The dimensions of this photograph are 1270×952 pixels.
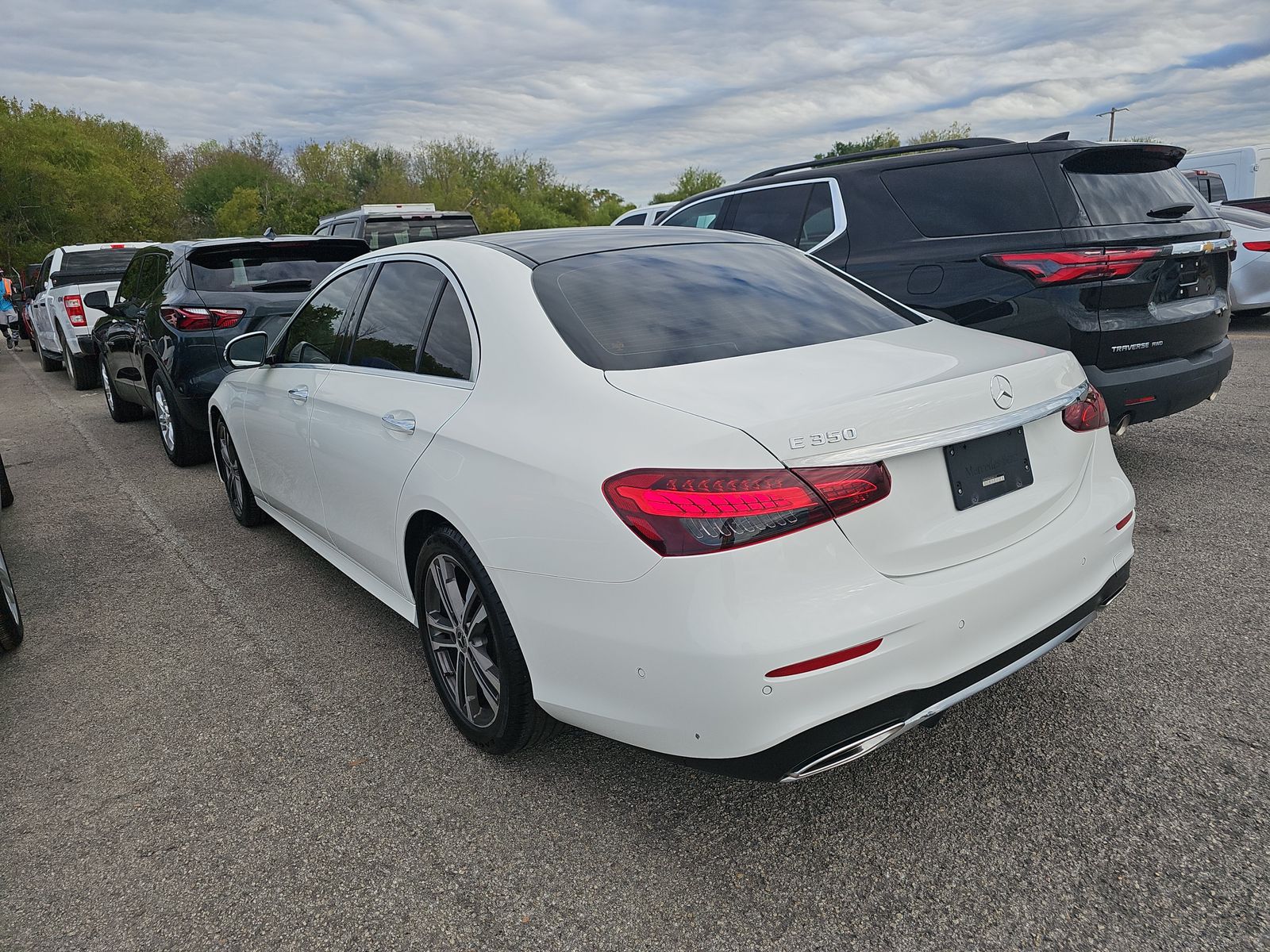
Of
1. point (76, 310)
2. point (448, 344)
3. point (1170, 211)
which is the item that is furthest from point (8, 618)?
point (76, 310)

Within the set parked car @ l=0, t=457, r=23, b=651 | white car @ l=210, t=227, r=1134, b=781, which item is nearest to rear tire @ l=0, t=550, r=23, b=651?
parked car @ l=0, t=457, r=23, b=651

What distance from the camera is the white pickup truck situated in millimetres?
11336

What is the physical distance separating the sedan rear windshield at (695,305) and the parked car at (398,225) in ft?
32.0

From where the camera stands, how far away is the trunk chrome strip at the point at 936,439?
2023mm

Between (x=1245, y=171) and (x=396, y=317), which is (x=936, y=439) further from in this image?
(x=1245, y=171)

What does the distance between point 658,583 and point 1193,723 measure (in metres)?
1.91

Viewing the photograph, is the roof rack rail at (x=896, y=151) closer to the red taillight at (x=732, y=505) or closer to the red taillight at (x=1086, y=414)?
the red taillight at (x=1086, y=414)

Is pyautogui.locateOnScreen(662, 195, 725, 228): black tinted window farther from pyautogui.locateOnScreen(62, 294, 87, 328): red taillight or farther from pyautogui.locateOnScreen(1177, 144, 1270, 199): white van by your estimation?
pyautogui.locateOnScreen(1177, 144, 1270, 199): white van

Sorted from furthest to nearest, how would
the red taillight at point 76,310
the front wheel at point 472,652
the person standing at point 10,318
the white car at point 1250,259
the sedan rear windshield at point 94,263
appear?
the person standing at point 10,318 < the sedan rear windshield at point 94,263 < the red taillight at point 76,310 < the white car at point 1250,259 < the front wheel at point 472,652

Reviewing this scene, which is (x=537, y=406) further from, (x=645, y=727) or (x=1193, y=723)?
(x=1193, y=723)

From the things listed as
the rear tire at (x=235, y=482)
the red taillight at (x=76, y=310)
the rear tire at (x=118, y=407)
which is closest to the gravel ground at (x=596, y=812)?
the rear tire at (x=235, y=482)

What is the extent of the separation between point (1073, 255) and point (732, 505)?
10.6 ft

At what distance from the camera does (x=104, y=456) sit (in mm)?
7707

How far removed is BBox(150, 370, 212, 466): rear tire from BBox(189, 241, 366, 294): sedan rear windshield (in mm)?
904
